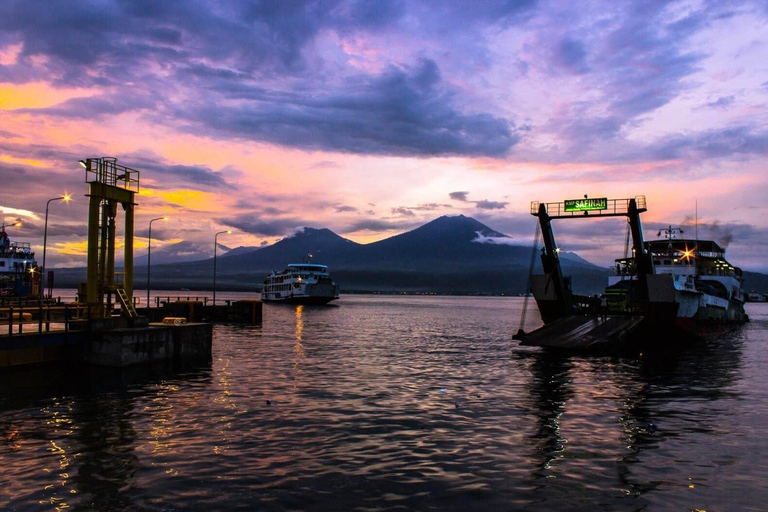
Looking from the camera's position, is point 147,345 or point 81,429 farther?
point 147,345

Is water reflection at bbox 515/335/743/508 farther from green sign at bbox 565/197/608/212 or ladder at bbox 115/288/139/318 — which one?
ladder at bbox 115/288/139/318

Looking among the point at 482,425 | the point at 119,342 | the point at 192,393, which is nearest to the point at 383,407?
the point at 482,425

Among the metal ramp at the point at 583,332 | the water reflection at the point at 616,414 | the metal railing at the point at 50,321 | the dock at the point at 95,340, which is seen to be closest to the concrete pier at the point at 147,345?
the dock at the point at 95,340

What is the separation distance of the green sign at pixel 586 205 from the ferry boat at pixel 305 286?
87102mm

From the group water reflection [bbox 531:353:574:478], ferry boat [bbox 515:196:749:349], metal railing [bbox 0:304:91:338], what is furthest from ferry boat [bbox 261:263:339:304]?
metal railing [bbox 0:304:91:338]

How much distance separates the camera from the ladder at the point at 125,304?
89.5 feet

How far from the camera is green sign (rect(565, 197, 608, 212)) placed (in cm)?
3875

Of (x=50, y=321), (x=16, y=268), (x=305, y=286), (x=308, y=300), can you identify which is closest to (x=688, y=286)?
(x=50, y=321)

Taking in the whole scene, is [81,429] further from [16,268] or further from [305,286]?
[305,286]

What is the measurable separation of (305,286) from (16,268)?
2592 inches

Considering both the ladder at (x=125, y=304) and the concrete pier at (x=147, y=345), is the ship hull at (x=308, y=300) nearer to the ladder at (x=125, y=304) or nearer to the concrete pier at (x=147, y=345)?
the concrete pier at (x=147, y=345)

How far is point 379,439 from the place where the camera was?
47.1ft

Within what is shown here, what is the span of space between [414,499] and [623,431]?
8.04 metres

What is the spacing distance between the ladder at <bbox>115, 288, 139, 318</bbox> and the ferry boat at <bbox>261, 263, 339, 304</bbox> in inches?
3745
